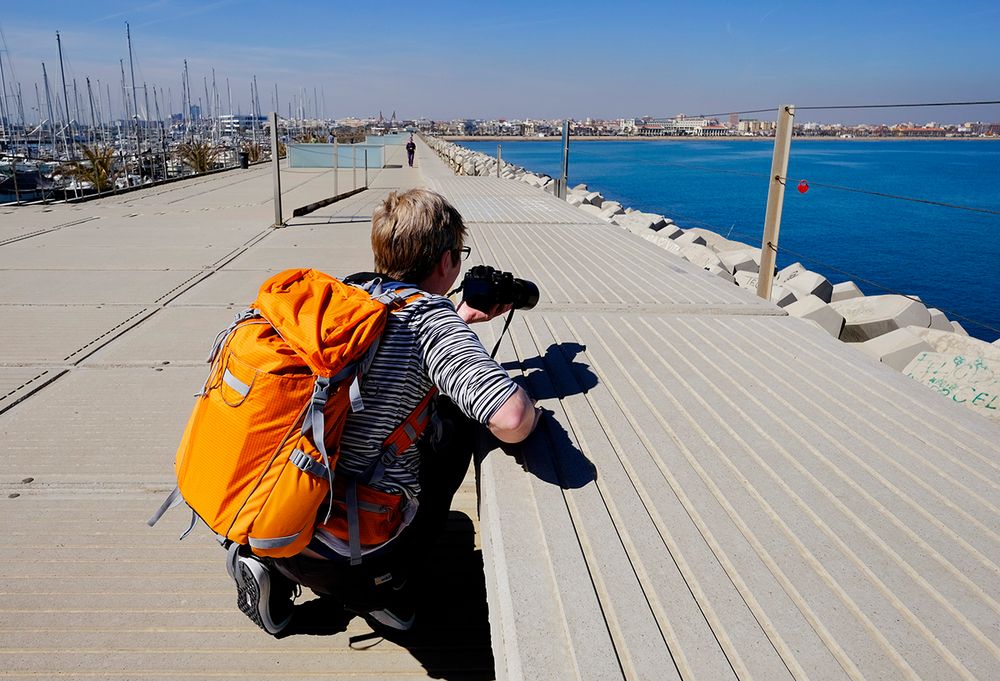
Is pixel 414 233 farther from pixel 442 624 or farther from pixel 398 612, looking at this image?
pixel 442 624

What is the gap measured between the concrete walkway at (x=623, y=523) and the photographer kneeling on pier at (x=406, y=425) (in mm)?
192

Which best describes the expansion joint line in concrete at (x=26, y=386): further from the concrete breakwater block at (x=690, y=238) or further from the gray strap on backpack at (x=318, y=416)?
the concrete breakwater block at (x=690, y=238)

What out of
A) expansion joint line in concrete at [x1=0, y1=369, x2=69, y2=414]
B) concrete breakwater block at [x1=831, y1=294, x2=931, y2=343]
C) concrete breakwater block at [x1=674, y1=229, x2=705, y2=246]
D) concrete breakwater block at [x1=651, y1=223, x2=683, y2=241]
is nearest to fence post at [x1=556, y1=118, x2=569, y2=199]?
concrete breakwater block at [x1=651, y1=223, x2=683, y2=241]

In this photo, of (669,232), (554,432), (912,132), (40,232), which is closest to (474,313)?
(554,432)

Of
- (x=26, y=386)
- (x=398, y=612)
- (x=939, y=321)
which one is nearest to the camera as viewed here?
(x=398, y=612)

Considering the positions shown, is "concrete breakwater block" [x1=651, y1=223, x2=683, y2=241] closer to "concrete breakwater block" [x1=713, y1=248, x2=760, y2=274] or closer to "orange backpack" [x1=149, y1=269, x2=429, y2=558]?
"concrete breakwater block" [x1=713, y1=248, x2=760, y2=274]

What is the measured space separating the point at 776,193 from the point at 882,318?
2.32 metres

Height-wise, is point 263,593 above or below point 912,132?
below

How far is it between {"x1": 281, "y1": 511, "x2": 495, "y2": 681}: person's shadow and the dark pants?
11cm

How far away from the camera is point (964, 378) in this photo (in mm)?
3926

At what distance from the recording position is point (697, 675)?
1290 mm

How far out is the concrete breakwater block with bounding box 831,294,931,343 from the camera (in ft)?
20.9

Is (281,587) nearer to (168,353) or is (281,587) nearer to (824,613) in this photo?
(824,613)

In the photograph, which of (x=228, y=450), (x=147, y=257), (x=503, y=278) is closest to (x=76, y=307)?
(x=147, y=257)
